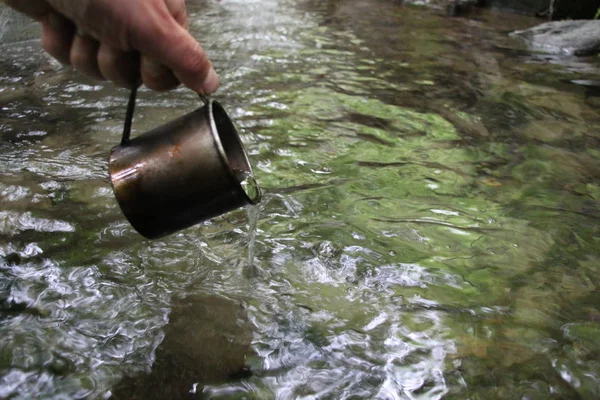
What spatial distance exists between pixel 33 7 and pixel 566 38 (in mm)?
7174

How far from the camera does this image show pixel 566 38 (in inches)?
271

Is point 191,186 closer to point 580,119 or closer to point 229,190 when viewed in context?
point 229,190

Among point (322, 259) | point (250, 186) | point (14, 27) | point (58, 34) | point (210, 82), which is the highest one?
point (58, 34)

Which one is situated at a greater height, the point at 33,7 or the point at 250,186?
the point at 33,7

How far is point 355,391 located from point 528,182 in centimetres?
207

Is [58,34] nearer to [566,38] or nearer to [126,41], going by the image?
[126,41]

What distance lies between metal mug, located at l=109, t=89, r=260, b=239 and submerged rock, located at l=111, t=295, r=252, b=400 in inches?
15.1

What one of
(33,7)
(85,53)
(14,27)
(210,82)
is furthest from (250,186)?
(14,27)

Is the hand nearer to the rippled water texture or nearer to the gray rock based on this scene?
the rippled water texture

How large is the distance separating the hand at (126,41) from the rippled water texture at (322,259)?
856 millimetres

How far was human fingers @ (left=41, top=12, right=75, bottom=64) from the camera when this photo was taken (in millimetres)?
1806

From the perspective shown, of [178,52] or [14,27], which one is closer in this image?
[178,52]

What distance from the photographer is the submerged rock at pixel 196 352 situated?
5.15 ft

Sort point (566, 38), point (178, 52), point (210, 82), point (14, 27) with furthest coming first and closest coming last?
point (566, 38) < point (14, 27) < point (210, 82) < point (178, 52)
